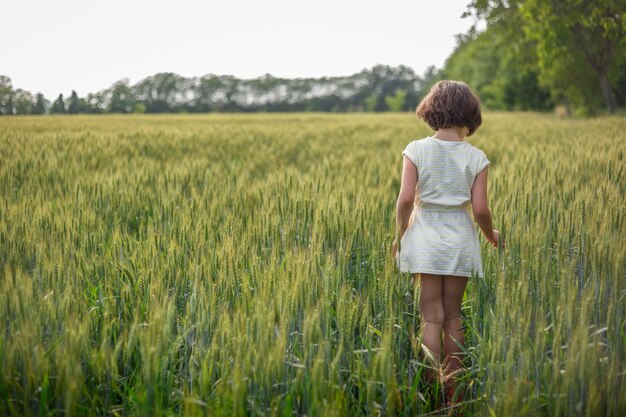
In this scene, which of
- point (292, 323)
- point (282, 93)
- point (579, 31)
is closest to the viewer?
point (292, 323)

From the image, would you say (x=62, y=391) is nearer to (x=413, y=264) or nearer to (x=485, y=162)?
(x=413, y=264)

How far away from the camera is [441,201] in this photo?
229cm

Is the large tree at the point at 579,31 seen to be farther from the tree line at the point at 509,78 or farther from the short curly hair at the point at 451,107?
the short curly hair at the point at 451,107

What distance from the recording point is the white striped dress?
2256 mm

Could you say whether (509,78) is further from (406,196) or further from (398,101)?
(398,101)

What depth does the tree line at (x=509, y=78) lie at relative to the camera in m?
17.2

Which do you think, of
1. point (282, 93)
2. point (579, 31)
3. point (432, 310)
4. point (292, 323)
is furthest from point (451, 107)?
point (282, 93)

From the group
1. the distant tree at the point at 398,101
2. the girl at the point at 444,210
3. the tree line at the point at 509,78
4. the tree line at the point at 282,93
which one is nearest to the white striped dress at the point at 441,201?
the girl at the point at 444,210

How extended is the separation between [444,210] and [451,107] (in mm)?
394

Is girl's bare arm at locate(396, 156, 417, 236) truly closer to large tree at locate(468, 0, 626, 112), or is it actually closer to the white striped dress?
the white striped dress

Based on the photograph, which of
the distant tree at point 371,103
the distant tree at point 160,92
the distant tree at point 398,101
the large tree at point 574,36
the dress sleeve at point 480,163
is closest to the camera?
the dress sleeve at point 480,163

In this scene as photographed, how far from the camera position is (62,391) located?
5.07 ft

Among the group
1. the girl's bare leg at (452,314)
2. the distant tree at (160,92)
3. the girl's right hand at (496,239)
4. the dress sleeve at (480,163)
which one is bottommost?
the girl's bare leg at (452,314)

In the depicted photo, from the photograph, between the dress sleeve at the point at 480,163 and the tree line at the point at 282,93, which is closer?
the dress sleeve at the point at 480,163
